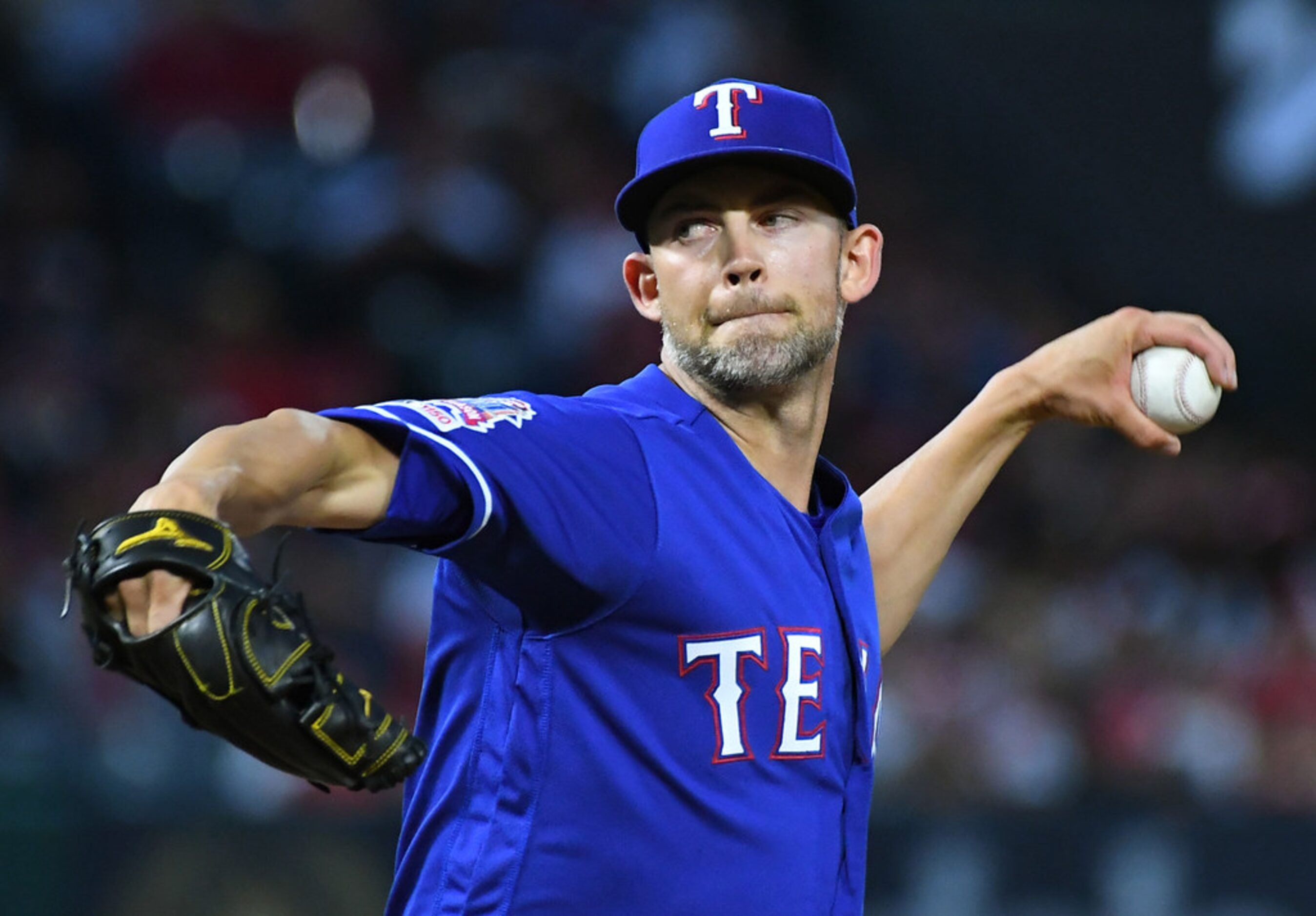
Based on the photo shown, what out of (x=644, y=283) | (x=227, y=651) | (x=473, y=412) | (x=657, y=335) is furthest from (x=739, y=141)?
(x=657, y=335)

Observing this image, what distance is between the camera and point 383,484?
74.4 inches

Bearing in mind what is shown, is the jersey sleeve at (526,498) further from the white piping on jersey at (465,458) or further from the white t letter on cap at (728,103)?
the white t letter on cap at (728,103)

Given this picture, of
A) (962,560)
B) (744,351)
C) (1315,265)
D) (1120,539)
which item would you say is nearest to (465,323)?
(962,560)

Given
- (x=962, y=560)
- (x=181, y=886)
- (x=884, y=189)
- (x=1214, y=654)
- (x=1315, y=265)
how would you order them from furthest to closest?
(x=884, y=189), (x=1315, y=265), (x=962, y=560), (x=1214, y=654), (x=181, y=886)

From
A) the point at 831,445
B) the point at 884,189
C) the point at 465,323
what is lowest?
the point at 831,445

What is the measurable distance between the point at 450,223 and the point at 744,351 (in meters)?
5.56

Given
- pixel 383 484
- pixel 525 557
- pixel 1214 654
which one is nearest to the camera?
pixel 383 484

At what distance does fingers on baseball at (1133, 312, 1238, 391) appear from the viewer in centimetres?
289

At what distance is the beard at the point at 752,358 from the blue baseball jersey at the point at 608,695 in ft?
0.63

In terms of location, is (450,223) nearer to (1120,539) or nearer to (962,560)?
(962,560)

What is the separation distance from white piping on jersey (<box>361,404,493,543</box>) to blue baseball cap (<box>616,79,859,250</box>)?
0.73 meters

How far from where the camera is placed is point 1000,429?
315 centimetres

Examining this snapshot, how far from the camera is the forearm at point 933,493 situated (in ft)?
9.64

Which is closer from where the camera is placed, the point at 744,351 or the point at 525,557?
the point at 525,557
